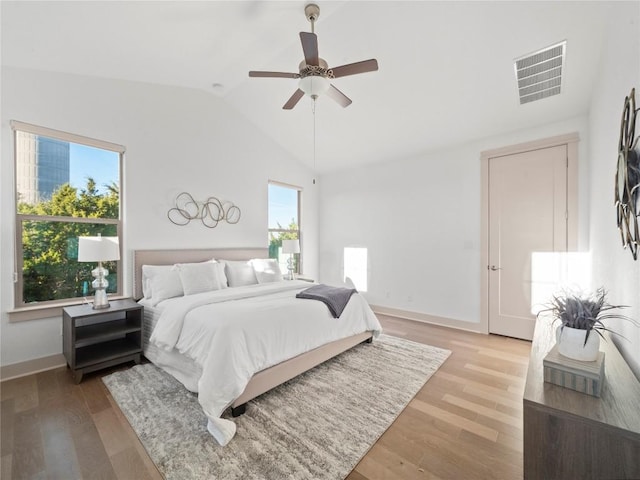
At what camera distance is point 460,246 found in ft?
13.4

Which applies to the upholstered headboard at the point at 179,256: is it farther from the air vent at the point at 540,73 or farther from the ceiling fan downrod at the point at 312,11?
the air vent at the point at 540,73

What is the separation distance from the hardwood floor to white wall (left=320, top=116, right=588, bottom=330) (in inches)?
62.6

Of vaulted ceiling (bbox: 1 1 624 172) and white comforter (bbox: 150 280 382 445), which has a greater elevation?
vaulted ceiling (bbox: 1 1 624 172)

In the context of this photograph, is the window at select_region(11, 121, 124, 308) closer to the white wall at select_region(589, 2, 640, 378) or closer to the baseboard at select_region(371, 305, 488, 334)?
the baseboard at select_region(371, 305, 488, 334)

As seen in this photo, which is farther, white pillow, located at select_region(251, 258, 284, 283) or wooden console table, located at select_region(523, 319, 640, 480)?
white pillow, located at select_region(251, 258, 284, 283)

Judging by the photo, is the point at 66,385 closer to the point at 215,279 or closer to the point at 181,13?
the point at 215,279

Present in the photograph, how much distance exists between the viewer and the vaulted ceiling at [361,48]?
2.26 meters

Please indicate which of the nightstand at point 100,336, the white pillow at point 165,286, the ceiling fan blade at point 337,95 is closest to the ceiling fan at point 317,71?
the ceiling fan blade at point 337,95

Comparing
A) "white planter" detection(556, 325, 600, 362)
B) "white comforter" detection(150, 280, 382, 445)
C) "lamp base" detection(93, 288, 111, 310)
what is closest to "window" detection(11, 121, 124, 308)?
"lamp base" detection(93, 288, 111, 310)

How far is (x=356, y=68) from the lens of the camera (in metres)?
2.27

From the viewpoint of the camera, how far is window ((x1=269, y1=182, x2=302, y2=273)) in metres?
5.17

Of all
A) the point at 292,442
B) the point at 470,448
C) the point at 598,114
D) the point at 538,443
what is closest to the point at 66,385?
the point at 292,442

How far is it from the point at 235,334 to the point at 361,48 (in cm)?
306

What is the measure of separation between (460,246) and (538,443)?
3331 mm
